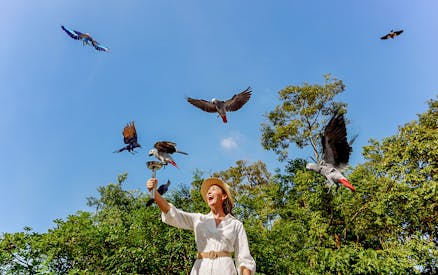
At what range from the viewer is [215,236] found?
342 cm

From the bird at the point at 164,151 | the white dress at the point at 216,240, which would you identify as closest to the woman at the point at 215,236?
the white dress at the point at 216,240

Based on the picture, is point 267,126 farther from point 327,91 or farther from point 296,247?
point 296,247

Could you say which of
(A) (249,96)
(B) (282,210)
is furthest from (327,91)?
(A) (249,96)

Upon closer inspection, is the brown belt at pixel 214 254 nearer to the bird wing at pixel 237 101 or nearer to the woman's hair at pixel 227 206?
the woman's hair at pixel 227 206

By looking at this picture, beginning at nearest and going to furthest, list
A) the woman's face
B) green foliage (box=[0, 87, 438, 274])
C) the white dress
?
the white dress < the woman's face < green foliage (box=[0, 87, 438, 274])

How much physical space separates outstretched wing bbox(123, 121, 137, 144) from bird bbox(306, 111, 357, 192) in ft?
11.4

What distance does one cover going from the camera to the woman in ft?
10.7

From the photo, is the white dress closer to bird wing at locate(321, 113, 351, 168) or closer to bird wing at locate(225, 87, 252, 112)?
bird wing at locate(321, 113, 351, 168)

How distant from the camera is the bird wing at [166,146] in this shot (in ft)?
13.0

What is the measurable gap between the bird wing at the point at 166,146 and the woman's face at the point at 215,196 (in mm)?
614

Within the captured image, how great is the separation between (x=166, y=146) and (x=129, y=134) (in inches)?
16.7

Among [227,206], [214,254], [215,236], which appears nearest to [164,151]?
[227,206]

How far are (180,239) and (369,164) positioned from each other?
11.1 m

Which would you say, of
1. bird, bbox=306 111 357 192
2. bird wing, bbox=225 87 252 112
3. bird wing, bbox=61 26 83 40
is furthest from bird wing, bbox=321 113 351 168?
bird wing, bbox=61 26 83 40
